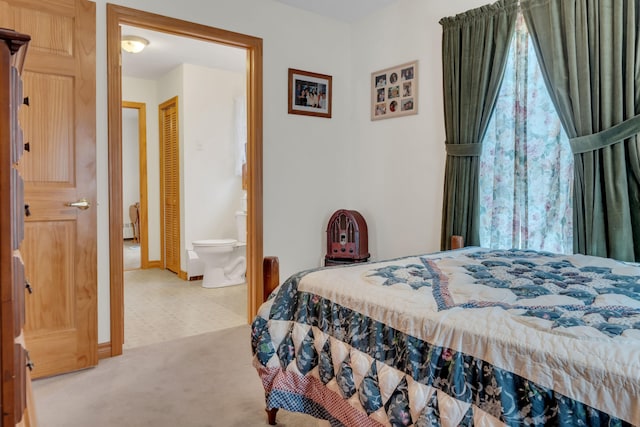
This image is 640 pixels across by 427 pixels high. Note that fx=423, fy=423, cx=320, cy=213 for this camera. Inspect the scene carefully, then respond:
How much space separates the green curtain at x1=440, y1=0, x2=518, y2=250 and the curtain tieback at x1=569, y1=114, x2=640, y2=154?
1.95 ft

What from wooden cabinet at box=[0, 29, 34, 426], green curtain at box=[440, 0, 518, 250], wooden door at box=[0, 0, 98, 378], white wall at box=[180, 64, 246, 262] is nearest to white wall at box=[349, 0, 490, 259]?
green curtain at box=[440, 0, 518, 250]

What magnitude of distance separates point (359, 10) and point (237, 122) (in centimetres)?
219

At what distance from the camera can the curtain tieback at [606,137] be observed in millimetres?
2066

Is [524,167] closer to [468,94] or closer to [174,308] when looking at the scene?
[468,94]

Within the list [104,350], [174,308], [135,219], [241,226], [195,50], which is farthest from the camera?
[135,219]

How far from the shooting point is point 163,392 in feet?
7.07

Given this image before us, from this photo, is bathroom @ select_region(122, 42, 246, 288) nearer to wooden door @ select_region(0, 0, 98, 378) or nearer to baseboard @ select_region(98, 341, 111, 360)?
baseboard @ select_region(98, 341, 111, 360)

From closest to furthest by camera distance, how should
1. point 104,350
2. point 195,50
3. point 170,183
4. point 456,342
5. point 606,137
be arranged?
1. point 456,342
2. point 606,137
3. point 104,350
4. point 195,50
5. point 170,183

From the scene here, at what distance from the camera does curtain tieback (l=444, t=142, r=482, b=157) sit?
275 centimetres

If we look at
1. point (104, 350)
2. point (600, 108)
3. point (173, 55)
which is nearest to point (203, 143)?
point (173, 55)

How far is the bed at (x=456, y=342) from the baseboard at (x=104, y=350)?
4.37ft

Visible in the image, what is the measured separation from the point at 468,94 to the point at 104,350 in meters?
2.81

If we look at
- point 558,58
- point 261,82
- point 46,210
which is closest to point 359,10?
point 261,82

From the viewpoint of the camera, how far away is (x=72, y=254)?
7.93 ft
